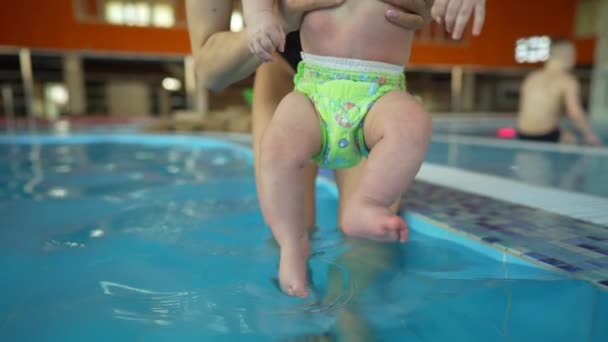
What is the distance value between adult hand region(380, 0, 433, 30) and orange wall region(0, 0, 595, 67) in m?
11.7

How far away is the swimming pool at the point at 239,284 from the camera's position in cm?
115

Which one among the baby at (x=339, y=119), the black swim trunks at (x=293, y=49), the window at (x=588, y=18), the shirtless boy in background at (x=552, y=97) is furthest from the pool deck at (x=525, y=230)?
the window at (x=588, y=18)

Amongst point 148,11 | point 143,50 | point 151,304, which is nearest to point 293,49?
point 151,304

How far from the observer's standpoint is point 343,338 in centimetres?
108

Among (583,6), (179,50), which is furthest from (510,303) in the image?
(583,6)

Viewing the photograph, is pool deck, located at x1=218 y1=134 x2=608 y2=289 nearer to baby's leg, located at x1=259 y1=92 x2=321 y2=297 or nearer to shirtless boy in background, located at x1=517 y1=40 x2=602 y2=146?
baby's leg, located at x1=259 y1=92 x2=321 y2=297

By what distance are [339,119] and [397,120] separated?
0.16 meters

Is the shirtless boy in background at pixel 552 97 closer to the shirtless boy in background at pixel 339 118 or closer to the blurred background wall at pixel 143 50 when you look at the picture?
the shirtless boy in background at pixel 339 118

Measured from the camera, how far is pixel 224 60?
1.21 m

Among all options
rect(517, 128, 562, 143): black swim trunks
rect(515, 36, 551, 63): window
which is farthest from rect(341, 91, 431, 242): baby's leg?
rect(515, 36, 551, 63): window

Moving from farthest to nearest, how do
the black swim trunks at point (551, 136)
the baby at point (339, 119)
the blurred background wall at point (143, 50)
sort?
1. the blurred background wall at point (143, 50)
2. the black swim trunks at point (551, 136)
3. the baby at point (339, 119)

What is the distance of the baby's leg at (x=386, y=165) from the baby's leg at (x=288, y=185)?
0.52ft

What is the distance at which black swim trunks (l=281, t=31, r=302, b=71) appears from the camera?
1.59 m

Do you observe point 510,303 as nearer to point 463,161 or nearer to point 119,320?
point 119,320
